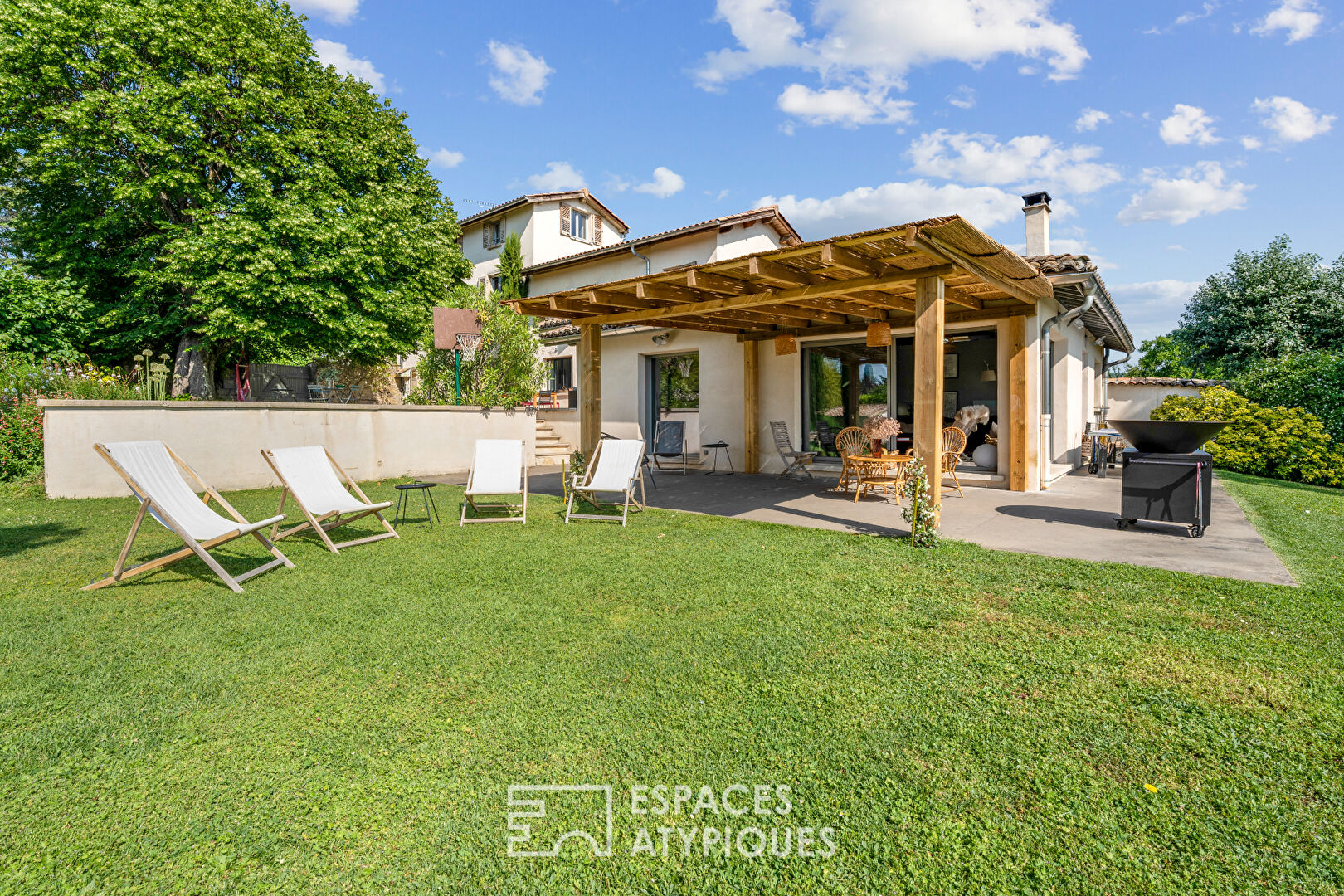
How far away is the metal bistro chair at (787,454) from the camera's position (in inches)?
395

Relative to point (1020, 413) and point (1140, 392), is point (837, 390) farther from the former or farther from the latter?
point (1140, 392)

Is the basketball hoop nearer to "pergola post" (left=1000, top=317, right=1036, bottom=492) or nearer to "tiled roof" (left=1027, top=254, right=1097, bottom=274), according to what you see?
"pergola post" (left=1000, top=317, right=1036, bottom=492)

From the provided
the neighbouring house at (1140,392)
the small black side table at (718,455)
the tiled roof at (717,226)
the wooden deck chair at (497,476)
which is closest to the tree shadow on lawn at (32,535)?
the wooden deck chair at (497,476)

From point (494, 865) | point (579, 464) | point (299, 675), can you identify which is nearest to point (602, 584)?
point (299, 675)

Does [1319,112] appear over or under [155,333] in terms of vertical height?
over

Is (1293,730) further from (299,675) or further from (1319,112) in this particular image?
(1319,112)

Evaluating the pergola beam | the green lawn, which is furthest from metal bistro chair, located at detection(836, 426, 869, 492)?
the green lawn

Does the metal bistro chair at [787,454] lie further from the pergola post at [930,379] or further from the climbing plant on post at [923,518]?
the climbing plant on post at [923,518]

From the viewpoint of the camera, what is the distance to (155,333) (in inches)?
561

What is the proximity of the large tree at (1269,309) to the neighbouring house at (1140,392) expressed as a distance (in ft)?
17.9

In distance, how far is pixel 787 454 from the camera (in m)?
10.3

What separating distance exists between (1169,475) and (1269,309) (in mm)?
23005

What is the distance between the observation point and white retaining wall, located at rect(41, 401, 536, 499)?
814 centimetres

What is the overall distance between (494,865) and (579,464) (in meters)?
6.76
